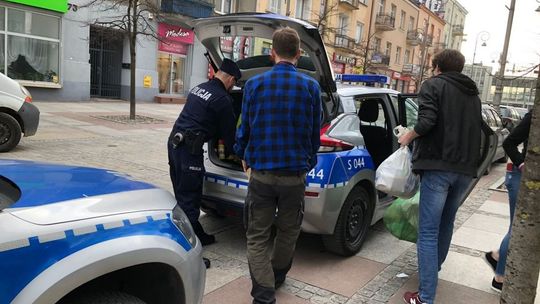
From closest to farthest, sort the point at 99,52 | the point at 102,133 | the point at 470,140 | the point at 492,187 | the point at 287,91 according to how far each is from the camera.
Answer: the point at 287,91, the point at 470,140, the point at 492,187, the point at 102,133, the point at 99,52

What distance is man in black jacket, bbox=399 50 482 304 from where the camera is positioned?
307 centimetres

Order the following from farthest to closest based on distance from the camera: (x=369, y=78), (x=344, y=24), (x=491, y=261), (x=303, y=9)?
(x=344, y=24)
(x=303, y=9)
(x=369, y=78)
(x=491, y=261)

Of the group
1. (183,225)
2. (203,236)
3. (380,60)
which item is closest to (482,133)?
(183,225)

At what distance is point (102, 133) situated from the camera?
428 inches

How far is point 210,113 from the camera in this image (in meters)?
3.79

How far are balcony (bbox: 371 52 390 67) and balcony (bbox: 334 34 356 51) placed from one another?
3.24 m

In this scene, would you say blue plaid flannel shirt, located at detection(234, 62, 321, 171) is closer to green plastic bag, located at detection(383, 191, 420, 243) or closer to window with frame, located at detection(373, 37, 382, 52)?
green plastic bag, located at detection(383, 191, 420, 243)

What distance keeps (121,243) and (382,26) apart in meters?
38.8

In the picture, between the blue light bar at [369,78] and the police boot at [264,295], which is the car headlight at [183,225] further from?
the blue light bar at [369,78]

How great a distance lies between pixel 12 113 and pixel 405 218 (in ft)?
22.1

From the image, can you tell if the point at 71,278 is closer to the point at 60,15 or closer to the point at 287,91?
the point at 287,91

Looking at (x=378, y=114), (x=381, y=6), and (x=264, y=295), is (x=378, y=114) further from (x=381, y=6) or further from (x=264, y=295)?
(x=381, y=6)

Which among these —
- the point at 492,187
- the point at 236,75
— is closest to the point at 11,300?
the point at 236,75

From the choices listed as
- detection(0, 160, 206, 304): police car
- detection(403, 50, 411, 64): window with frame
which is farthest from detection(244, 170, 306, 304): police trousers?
detection(403, 50, 411, 64): window with frame
